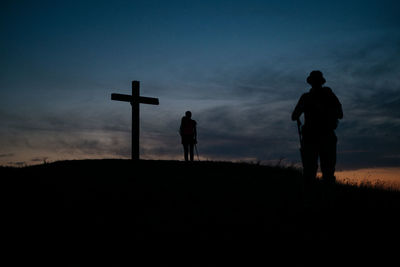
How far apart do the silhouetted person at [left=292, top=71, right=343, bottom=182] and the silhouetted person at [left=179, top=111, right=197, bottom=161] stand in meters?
Answer: 8.49

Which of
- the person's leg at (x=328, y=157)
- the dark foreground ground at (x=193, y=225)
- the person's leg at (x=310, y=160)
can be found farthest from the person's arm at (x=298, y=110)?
the dark foreground ground at (x=193, y=225)

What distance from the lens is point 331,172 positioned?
273 inches

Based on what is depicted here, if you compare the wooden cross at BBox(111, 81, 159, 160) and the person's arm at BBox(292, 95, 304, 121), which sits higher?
the wooden cross at BBox(111, 81, 159, 160)

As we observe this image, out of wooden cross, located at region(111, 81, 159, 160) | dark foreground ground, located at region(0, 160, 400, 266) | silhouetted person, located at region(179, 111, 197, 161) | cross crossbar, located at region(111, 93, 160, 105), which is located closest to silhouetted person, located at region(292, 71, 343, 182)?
dark foreground ground, located at region(0, 160, 400, 266)

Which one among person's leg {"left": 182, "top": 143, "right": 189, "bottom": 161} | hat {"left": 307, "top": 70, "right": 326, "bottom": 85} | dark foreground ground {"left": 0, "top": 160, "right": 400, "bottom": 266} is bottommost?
dark foreground ground {"left": 0, "top": 160, "right": 400, "bottom": 266}

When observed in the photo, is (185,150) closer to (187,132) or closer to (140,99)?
(187,132)

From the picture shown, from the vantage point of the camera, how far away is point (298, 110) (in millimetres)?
7227

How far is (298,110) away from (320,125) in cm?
60

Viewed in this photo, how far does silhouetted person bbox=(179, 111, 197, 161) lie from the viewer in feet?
49.6

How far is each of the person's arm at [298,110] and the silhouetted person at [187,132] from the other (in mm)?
8118

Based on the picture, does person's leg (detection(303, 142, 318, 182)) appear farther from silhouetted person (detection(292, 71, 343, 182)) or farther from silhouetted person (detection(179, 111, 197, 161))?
silhouetted person (detection(179, 111, 197, 161))

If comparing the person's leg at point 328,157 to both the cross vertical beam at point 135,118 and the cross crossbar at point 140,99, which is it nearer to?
the cross vertical beam at point 135,118

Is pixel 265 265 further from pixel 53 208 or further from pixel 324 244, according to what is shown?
pixel 53 208

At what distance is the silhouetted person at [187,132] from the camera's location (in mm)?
15117
